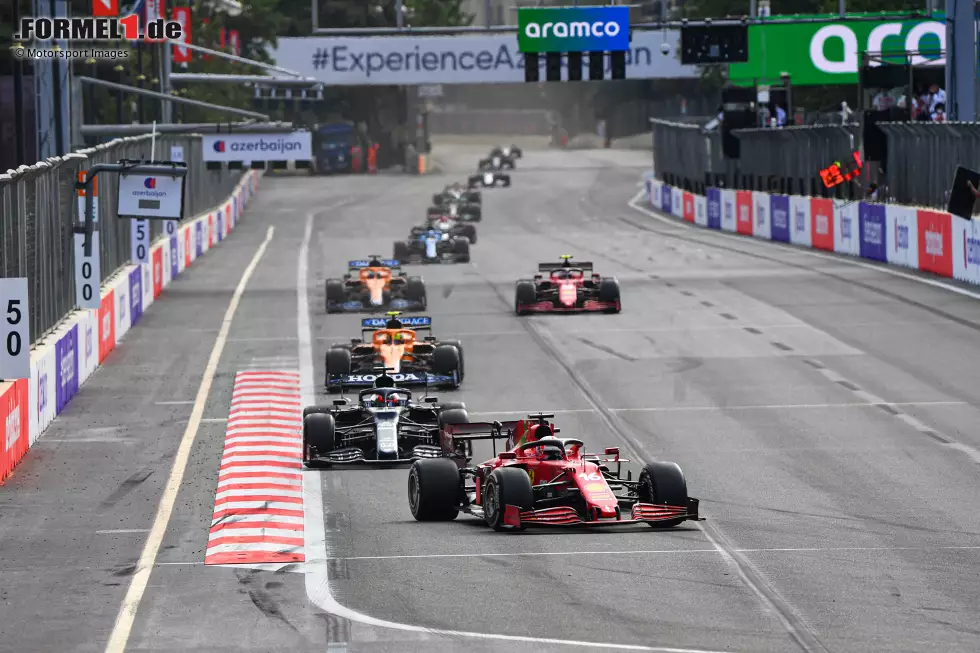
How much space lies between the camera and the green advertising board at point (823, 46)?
70.0m

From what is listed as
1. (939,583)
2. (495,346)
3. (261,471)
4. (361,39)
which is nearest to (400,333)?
(495,346)

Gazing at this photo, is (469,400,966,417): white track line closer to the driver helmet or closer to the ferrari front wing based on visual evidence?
the driver helmet

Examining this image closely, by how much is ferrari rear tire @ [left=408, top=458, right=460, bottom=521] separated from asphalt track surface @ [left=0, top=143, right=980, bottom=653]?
19cm

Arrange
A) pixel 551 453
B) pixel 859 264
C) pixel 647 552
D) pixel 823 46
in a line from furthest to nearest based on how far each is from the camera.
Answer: pixel 823 46, pixel 859 264, pixel 551 453, pixel 647 552

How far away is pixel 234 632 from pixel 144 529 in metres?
4.43

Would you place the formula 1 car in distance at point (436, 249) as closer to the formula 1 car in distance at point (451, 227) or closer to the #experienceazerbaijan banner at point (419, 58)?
the formula 1 car in distance at point (451, 227)

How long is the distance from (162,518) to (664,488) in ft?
15.3

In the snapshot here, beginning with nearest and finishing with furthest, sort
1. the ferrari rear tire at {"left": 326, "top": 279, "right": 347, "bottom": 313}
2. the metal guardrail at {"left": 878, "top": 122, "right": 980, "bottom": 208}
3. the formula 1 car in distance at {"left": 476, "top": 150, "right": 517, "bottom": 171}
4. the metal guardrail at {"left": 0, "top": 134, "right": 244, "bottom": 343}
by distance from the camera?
the metal guardrail at {"left": 0, "top": 134, "right": 244, "bottom": 343} < the ferrari rear tire at {"left": 326, "top": 279, "right": 347, "bottom": 313} < the metal guardrail at {"left": 878, "top": 122, "right": 980, "bottom": 208} < the formula 1 car in distance at {"left": 476, "top": 150, "right": 517, "bottom": 171}

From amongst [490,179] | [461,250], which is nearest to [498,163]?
[490,179]

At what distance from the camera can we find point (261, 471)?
19734 millimetres

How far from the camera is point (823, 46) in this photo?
70.4m

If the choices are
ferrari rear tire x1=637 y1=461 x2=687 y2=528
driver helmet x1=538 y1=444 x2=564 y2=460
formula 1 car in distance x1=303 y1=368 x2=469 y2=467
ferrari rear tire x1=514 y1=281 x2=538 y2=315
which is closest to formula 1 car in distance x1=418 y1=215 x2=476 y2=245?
ferrari rear tire x1=514 y1=281 x2=538 y2=315

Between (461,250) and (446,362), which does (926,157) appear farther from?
Answer: (446,362)

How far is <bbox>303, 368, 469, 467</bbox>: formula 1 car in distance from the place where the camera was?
20.0m
